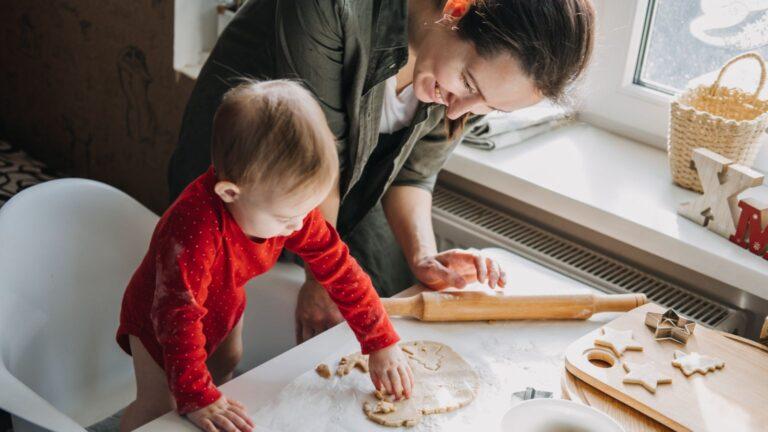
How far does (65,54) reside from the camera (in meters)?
2.40

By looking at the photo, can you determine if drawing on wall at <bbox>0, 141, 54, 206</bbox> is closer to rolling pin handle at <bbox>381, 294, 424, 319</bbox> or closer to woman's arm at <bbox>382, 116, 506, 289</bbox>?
woman's arm at <bbox>382, 116, 506, 289</bbox>

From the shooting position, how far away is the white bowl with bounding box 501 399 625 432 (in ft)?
3.06

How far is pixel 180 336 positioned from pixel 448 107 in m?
0.53

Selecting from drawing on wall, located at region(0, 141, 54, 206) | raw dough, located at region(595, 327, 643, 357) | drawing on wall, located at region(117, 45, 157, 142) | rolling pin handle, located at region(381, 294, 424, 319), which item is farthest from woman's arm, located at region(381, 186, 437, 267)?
drawing on wall, located at region(0, 141, 54, 206)

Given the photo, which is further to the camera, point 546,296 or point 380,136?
point 380,136

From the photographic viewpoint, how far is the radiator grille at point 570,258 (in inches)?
59.8

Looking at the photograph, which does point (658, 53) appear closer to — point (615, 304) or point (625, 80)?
point (625, 80)

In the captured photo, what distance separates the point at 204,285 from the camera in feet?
3.51

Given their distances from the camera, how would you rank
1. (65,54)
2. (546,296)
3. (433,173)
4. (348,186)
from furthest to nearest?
(65,54), (433,173), (348,186), (546,296)

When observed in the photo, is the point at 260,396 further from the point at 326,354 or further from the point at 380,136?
the point at 380,136

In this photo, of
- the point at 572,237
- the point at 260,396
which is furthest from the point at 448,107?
the point at 572,237

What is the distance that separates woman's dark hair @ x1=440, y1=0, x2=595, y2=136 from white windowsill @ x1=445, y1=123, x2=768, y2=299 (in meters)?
0.49

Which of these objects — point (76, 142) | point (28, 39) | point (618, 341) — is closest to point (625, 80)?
point (618, 341)

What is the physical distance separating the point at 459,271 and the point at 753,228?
531 mm
